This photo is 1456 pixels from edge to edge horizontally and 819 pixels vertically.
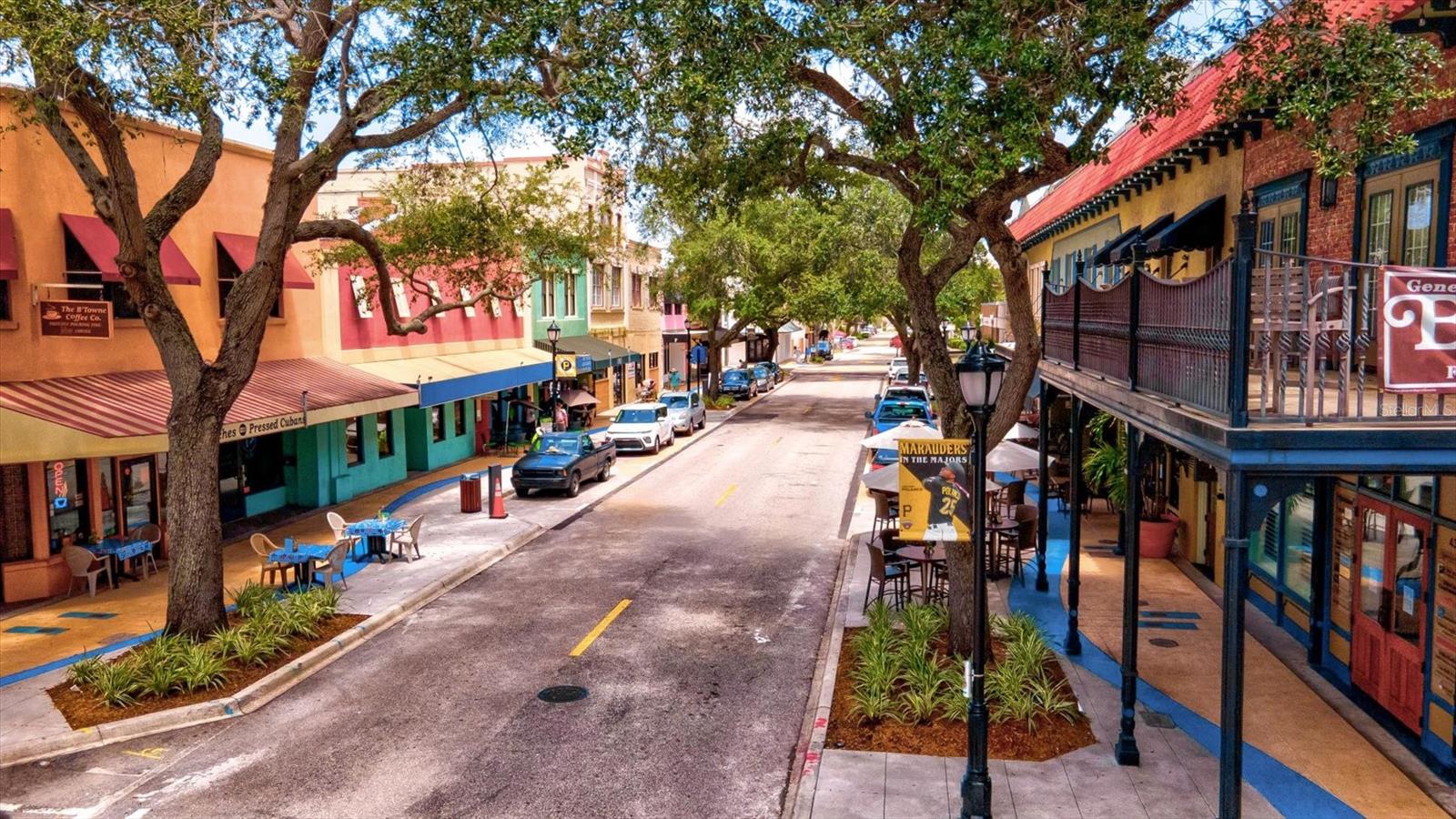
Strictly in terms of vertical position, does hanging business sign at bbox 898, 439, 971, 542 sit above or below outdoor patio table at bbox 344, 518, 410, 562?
above

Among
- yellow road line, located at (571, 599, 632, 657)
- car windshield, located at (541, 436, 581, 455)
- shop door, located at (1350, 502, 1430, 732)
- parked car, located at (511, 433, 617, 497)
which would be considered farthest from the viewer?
car windshield, located at (541, 436, 581, 455)

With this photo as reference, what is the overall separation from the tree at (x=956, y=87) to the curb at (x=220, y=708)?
320 inches

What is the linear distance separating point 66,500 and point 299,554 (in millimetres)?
4231

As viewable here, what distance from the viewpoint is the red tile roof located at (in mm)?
10604

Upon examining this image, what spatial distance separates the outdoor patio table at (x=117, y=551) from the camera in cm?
1655

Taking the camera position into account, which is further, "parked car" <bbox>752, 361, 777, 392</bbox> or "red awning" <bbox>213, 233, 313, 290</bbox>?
"parked car" <bbox>752, 361, 777, 392</bbox>

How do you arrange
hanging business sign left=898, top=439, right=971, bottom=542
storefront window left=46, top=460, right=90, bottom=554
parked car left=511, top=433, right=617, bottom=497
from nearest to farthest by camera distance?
hanging business sign left=898, top=439, right=971, bottom=542 → storefront window left=46, top=460, right=90, bottom=554 → parked car left=511, top=433, right=617, bottom=497

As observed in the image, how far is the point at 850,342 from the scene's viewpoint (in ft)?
431

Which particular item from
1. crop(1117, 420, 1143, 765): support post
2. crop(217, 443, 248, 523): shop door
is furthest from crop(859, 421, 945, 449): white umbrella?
crop(217, 443, 248, 523): shop door

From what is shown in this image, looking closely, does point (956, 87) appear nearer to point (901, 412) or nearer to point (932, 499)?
point (932, 499)

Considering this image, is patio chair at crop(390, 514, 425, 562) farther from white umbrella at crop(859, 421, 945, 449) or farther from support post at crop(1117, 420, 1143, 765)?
support post at crop(1117, 420, 1143, 765)

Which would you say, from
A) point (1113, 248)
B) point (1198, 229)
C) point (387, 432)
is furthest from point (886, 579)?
point (387, 432)

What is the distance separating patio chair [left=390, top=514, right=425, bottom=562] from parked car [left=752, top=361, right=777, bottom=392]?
38.8 meters

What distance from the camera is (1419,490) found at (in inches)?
399
